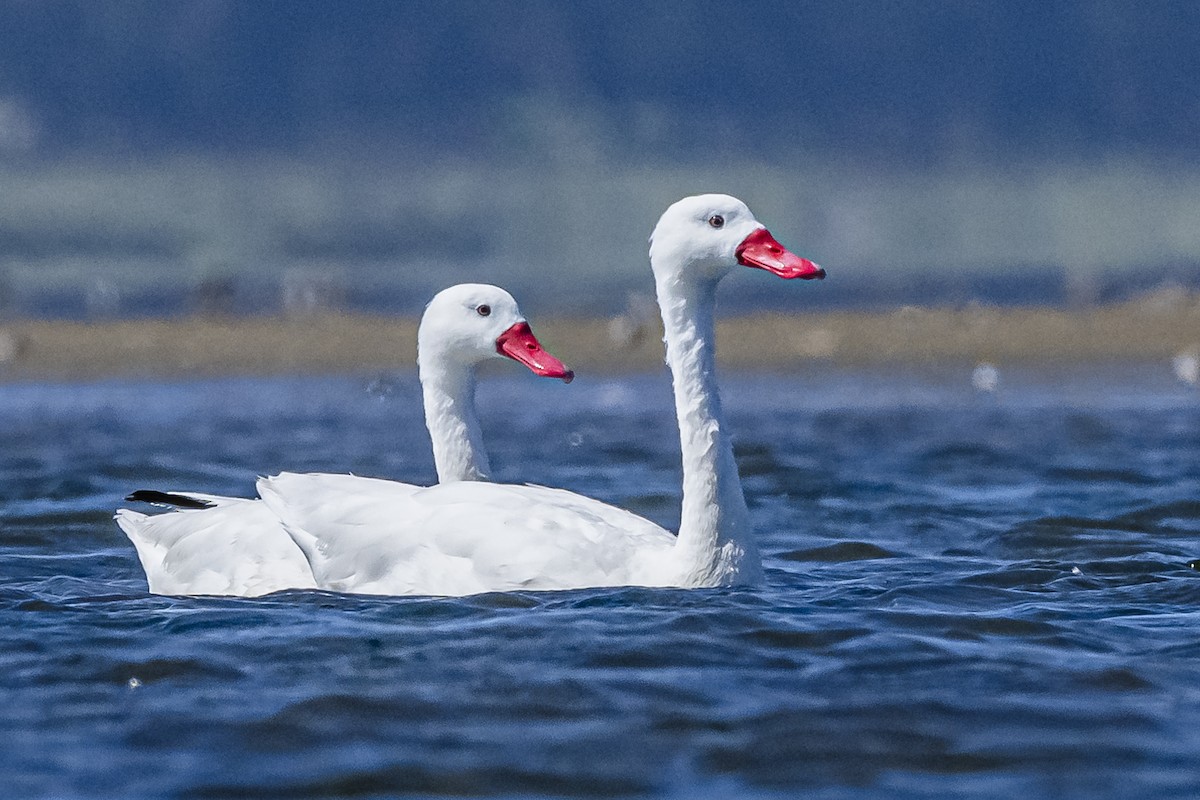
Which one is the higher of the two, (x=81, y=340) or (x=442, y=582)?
(x=81, y=340)

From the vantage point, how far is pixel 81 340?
102 ft

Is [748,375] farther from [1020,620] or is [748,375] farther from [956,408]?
[1020,620]

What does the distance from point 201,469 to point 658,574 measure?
804 centimetres

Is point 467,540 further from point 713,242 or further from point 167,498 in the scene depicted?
point 167,498

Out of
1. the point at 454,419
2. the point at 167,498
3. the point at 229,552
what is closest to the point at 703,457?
the point at 454,419

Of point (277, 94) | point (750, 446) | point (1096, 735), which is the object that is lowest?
point (1096, 735)

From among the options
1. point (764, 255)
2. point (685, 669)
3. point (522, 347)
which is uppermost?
point (764, 255)

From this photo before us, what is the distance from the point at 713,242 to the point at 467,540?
157 centimetres

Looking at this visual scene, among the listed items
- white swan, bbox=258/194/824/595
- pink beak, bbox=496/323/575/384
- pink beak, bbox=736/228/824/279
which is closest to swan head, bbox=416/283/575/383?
pink beak, bbox=496/323/575/384

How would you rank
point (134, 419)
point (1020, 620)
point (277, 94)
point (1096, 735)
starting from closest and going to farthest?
point (1096, 735) < point (1020, 620) < point (134, 419) < point (277, 94)

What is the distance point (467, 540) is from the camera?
957 cm

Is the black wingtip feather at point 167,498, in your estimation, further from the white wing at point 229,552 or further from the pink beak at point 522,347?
the pink beak at point 522,347

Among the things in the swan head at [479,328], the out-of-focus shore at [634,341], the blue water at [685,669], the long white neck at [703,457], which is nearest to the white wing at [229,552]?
the blue water at [685,669]

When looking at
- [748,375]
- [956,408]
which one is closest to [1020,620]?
[956,408]
